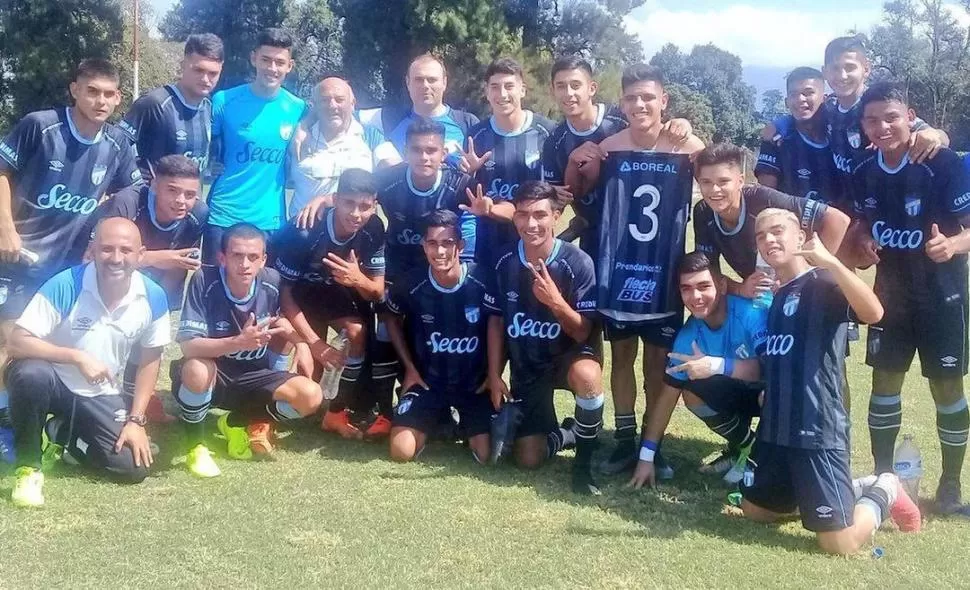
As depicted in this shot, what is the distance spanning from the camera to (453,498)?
4.58 m

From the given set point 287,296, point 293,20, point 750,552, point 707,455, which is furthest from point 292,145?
point 293,20

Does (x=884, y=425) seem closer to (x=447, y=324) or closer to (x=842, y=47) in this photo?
(x=842, y=47)

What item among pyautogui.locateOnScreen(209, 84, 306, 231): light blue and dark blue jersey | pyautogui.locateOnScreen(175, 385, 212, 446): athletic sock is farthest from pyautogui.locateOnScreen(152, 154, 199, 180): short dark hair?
pyautogui.locateOnScreen(175, 385, 212, 446): athletic sock

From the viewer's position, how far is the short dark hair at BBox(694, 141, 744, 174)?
15.4ft

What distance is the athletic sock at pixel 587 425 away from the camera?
16.3 ft

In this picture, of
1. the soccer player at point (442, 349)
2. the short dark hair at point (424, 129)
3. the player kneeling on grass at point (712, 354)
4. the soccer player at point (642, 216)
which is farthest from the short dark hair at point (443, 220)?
the player kneeling on grass at point (712, 354)

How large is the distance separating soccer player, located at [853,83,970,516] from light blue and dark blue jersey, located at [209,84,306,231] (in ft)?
12.4

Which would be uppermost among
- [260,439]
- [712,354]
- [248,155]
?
[248,155]

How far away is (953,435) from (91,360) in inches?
191

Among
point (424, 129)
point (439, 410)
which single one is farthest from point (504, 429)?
point (424, 129)

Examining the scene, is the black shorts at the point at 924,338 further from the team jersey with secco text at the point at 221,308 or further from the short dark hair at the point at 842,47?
the team jersey with secco text at the point at 221,308

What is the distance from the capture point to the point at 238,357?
208 inches

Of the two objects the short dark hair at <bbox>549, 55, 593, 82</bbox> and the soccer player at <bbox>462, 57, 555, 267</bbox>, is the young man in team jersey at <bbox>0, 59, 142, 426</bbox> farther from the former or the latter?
the short dark hair at <bbox>549, 55, 593, 82</bbox>

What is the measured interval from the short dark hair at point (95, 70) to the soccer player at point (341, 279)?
143 centimetres
